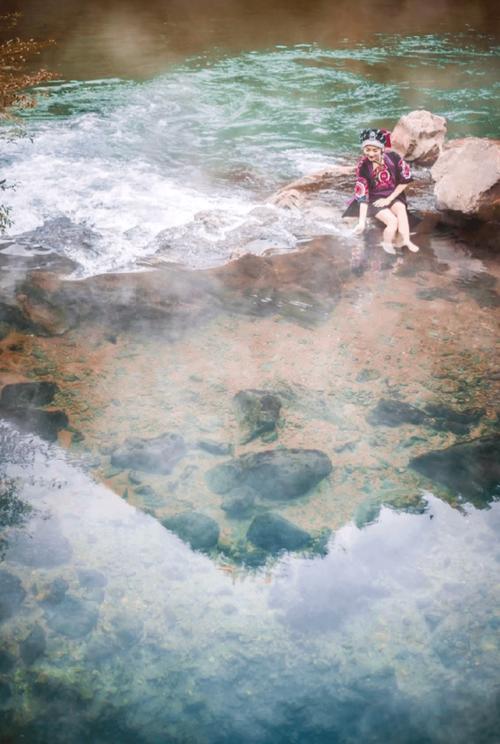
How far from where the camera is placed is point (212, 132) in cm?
1149

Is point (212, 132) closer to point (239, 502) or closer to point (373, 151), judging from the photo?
point (373, 151)

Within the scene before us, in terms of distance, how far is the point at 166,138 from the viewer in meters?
11.2

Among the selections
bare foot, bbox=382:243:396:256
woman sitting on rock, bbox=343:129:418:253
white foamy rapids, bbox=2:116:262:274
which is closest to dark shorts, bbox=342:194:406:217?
woman sitting on rock, bbox=343:129:418:253

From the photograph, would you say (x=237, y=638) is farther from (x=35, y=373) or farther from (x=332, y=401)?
(x=35, y=373)

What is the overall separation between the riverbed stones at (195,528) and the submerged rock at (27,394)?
160cm

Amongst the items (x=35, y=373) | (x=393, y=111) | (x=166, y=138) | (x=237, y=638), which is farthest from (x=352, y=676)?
(x=393, y=111)

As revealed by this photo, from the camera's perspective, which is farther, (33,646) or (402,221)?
(402,221)

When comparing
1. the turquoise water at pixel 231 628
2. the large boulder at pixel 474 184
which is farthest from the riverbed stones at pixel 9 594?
the large boulder at pixel 474 184

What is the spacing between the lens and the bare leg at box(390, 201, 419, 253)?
6941mm

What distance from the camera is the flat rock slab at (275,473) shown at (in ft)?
11.9

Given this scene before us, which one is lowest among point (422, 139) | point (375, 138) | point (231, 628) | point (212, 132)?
point (231, 628)

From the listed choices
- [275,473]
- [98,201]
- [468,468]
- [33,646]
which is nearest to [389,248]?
[468,468]

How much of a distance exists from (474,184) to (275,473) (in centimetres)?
576

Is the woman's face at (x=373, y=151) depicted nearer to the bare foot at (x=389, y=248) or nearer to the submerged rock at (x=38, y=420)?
the bare foot at (x=389, y=248)
